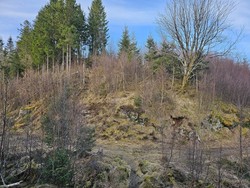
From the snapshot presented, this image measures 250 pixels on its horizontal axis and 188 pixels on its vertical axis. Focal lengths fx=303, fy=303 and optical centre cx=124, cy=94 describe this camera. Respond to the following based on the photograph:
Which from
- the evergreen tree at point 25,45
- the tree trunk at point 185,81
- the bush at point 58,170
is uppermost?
the evergreen tree at point 25,45

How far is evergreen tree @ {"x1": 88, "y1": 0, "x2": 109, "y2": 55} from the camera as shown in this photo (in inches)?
1661

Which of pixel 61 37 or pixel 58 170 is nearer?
pixel 58 170

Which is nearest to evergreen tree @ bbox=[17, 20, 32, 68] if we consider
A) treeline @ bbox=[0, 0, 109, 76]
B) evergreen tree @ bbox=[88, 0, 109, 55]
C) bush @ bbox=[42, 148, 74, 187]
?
treeline @ bbox=[0, 0, 109, 76]

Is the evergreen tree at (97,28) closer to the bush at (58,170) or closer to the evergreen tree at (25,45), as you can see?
the evergreen tree at (25,45)

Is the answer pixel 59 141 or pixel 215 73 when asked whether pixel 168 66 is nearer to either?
pixel 215 73

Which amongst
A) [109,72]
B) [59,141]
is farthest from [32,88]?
[59,141]

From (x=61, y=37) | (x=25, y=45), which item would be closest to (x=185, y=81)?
(x=61, y=37)

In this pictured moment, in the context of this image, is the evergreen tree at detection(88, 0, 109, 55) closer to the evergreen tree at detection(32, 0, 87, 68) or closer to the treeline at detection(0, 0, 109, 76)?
the treeline at detection(0, 0, 109, 76)

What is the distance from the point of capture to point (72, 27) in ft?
113

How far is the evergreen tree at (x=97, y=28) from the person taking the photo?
42.2m

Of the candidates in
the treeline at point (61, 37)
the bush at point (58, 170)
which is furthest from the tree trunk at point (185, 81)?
the bush at point (58, 170)

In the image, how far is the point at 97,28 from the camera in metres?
42.4

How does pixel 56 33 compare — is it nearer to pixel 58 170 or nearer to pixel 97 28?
pixel 97 28

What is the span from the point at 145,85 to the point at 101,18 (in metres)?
21.0
